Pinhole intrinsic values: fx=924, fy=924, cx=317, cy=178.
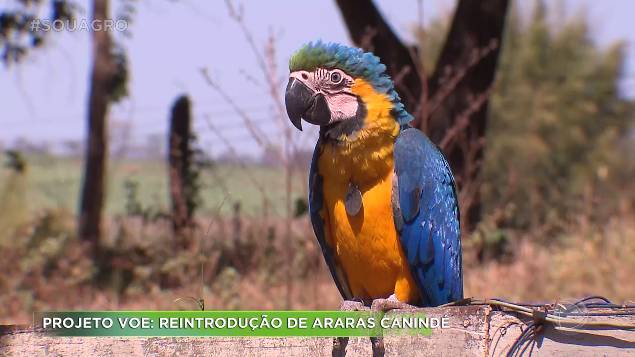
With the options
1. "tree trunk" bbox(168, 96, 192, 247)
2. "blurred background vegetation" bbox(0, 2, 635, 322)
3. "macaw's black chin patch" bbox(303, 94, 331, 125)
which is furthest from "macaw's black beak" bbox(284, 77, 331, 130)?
"tree trunk" bbox(168, 96, 192, 247)

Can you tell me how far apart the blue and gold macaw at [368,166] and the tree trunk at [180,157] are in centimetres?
377

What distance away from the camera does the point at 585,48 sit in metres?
17.4

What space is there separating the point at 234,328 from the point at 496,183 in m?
12.1

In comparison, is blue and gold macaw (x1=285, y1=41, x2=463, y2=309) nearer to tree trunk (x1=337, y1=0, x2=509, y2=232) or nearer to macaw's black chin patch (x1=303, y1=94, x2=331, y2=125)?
macaw's black chin patch (x1=303, y1=94, x2=331, y2=125)

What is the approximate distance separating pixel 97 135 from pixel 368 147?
7372 mm

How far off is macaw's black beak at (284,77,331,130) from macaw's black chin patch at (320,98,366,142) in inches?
1.4

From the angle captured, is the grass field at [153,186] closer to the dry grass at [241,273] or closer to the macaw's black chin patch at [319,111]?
the dry grass at [241,273]

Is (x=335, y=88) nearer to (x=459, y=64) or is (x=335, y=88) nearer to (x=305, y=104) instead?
(x=305, y=104)

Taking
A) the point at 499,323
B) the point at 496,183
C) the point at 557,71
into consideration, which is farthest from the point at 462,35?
the point at 557,71

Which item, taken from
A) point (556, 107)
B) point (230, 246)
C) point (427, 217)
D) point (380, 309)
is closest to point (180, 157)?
point (230, 246)

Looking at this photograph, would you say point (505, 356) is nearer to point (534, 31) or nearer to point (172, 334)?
point (172, 334)

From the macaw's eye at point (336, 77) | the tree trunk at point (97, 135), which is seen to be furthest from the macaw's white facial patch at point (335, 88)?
the tree trunk at point (97, 135)

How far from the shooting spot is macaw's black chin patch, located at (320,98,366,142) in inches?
119

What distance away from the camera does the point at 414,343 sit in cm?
234
